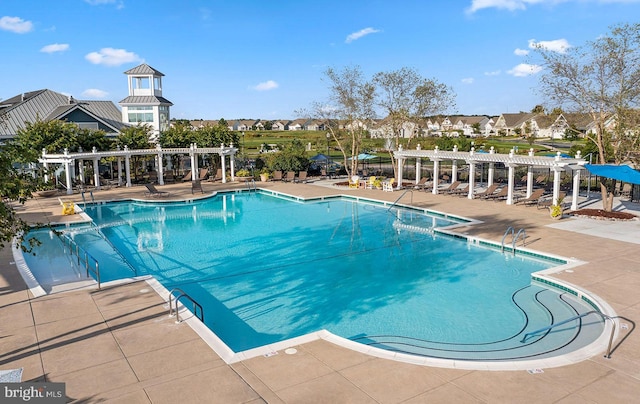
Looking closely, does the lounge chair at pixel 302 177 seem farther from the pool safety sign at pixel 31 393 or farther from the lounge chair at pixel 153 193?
the pool safety sign at pixel 31 393

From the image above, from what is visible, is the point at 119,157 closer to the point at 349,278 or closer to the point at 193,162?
the point at 193,162

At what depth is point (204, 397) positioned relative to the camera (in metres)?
6.45

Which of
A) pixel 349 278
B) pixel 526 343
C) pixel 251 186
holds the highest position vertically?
pixel 251 186

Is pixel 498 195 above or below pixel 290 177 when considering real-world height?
below

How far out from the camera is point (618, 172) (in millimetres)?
18453

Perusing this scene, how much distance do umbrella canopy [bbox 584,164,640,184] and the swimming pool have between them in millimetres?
5746

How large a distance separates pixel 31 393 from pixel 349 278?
8.14m

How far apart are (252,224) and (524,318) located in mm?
12218

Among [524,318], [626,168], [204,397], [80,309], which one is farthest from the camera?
[626,168]

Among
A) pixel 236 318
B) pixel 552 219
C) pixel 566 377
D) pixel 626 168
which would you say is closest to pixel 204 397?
pixel 236 318

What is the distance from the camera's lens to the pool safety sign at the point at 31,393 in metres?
6.21

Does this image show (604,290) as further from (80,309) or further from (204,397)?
(80,309)

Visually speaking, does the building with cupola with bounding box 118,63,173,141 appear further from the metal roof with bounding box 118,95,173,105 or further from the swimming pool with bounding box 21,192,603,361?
the swimming pool with bounding box 21,192,603,361

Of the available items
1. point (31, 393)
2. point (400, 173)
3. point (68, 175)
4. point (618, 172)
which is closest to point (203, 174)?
point (68, 175)
